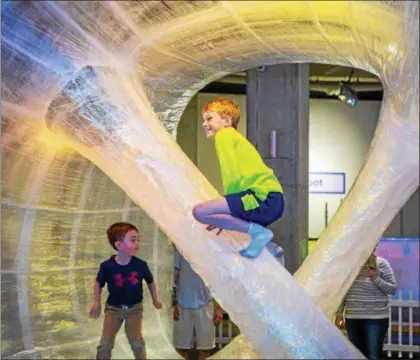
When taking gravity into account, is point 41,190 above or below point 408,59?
below

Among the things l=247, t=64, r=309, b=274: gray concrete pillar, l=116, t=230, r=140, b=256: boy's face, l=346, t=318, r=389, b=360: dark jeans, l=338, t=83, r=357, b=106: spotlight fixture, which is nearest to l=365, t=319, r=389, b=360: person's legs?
l=346, t=318, r=389, b=360: dark jeans

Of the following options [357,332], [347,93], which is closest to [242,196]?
[357,332]

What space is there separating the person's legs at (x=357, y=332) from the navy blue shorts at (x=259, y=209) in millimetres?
1416

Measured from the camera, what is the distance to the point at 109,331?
122 inches

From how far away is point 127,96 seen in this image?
97.7 inches

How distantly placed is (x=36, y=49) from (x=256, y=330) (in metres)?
1.09

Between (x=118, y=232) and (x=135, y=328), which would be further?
(x=135, y=328)

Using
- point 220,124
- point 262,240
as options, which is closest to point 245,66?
point 220,124

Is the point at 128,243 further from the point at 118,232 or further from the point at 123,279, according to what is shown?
the point at 123,279

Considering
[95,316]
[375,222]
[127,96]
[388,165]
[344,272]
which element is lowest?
[95,316]

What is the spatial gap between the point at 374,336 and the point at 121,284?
3.76 ft

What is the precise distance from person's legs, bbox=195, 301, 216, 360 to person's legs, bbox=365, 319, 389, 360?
2.36 ft

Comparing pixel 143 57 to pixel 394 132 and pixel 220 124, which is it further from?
pixel 394 132

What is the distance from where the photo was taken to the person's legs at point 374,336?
11.1 feet
